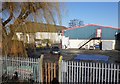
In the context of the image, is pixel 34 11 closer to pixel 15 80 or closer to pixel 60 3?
pixel 60 3

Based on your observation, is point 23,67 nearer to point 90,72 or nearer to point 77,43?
point 90,72

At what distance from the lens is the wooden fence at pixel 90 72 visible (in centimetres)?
628

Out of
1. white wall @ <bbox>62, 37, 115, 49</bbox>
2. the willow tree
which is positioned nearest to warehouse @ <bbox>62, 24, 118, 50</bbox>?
white wall @ <bbox>62, 37, 115, 49</bbox>

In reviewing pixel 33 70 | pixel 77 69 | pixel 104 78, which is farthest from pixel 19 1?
pixel 104 78

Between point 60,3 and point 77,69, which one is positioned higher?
point 60,3

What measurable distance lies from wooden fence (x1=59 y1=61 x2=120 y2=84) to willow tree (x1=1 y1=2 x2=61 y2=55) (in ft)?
7.15

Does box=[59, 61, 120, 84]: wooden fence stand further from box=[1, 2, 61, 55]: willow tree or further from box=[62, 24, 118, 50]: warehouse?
box=[62, 24, 118, 50]: warehouse

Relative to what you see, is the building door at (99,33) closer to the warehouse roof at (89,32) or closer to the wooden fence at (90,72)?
the warehouse roof at (89,32)

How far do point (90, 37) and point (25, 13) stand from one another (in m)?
26.9

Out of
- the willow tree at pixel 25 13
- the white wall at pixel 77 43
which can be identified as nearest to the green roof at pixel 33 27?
the willow tree at pixel 25 13

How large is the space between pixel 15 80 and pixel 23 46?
1419mm

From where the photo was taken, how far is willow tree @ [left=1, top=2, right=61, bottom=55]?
25.2 ft

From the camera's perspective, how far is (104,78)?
669 centimetres

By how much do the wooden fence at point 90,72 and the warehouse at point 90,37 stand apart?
26535mm
